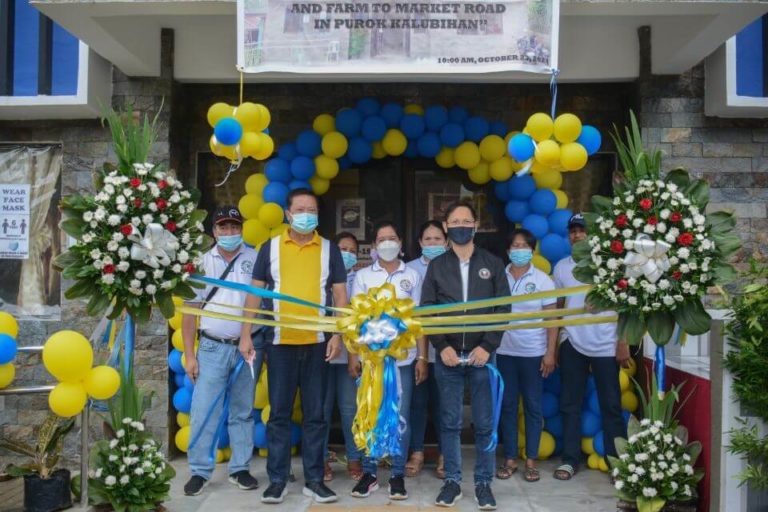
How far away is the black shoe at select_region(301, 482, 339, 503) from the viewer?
15.9 feet

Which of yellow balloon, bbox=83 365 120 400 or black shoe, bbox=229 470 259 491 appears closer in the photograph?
yellow balloon, bbox=83 365 120 400

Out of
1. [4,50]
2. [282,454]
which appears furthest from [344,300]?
[4,50]

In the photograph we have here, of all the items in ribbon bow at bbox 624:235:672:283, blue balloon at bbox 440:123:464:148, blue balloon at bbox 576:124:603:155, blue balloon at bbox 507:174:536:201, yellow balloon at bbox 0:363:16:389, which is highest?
blue balloon at bbox 440:123:464:148

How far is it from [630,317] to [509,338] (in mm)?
1415

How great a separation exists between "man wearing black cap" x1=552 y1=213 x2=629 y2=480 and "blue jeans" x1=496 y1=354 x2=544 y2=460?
0.24 meters

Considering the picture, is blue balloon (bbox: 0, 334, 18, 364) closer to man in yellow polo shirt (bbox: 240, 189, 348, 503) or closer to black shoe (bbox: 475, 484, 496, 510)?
man in yellow polo shirt (bbox: 240, 189, 348, 503)

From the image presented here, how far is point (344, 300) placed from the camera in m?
4.92

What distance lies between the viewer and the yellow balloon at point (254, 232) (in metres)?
5.73

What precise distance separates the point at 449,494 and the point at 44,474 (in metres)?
2.43

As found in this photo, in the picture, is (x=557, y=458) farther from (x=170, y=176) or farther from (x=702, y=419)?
(x=170, y=176)

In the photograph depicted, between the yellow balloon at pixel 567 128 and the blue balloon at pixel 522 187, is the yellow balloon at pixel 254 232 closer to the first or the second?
the blue balloon at pixel 522 187

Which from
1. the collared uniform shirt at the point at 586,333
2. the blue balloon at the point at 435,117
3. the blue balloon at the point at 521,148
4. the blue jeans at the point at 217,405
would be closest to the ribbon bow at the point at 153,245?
the blue jeans at the point at 217,405

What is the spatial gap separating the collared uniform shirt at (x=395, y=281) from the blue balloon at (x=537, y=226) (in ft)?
3.71

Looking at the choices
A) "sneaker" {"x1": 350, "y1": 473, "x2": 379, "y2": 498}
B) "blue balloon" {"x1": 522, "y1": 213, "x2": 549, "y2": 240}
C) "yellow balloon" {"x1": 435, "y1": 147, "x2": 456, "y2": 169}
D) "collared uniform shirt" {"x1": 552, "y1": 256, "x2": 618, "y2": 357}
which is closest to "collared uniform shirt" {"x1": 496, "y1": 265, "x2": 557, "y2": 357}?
"collared uniform shirt" {"x1": 552, "y1": 256, "x2": 618, "y2": 357}
